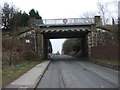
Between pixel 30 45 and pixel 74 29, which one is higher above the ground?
pixel 74 29

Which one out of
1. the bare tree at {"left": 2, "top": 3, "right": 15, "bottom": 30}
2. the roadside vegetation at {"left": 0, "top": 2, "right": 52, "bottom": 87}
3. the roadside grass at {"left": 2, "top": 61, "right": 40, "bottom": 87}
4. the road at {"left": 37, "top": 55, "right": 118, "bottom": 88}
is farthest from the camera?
the bare tree at {"left": 2, "top": 3, "right": 15, "bottom": 30}

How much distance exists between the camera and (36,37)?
39.1m

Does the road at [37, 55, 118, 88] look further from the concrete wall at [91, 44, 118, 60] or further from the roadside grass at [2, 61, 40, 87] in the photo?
the concrete wall at [91, 44, 118, 60]

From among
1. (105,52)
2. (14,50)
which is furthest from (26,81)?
(105,52)

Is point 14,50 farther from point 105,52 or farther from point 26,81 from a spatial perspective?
point 26,81

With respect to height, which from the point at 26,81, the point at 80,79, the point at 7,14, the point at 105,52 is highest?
the point at 7,14

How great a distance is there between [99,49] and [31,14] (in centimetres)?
4205

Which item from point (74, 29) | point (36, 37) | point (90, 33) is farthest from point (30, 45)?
point (90, 33)

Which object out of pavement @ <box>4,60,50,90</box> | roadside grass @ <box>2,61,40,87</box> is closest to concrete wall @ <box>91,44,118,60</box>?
roadside grass @ <box>2,61,40,87</box>

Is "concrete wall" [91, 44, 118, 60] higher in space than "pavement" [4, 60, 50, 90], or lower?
higher

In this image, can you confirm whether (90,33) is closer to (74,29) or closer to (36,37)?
(74,29)

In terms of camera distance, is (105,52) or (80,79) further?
(105,52)

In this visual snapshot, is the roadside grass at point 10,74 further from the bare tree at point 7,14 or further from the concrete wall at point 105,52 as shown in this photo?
the bare tree at point 7,14

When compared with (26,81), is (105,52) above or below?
above
